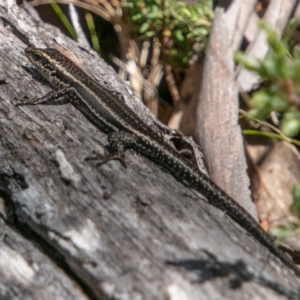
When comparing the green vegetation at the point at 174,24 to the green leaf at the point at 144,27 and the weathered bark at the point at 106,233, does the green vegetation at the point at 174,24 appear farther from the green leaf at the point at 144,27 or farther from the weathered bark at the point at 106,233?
the weathered bark at the point at 106,233

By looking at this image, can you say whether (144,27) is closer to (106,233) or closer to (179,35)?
(179,35)

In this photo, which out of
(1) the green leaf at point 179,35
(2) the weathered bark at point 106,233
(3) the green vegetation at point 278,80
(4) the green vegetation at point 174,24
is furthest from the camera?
(1) the green leaf at point 179,35

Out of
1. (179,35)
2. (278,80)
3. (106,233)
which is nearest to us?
(278,80)

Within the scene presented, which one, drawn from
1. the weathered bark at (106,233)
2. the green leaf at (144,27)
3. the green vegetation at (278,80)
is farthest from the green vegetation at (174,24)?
the green vegetation at (278,80)

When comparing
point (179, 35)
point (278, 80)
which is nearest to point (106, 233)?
point (278, 80)

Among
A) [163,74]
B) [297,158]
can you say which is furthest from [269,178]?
[163,74]

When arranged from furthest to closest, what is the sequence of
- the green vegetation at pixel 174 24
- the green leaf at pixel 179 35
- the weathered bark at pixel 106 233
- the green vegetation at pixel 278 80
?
the green leaf at pixel 179 35, the green vegetation at pixel 174 24, the weathered bark at pixel 106 233, the green vegetation at pixel 278 80

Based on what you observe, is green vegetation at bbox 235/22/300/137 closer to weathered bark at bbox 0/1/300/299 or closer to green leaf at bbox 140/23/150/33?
weathered bark at bbox 0/1/300/299

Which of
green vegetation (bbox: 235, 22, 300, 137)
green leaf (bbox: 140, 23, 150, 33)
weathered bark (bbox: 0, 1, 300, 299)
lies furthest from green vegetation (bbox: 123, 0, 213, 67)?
green vegetation (bbox: 235, 22, 300, 137)

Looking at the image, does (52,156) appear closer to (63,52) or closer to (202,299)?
(202,299)

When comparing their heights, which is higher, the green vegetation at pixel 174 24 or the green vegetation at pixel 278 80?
the green vegetation at pixel 278 80
